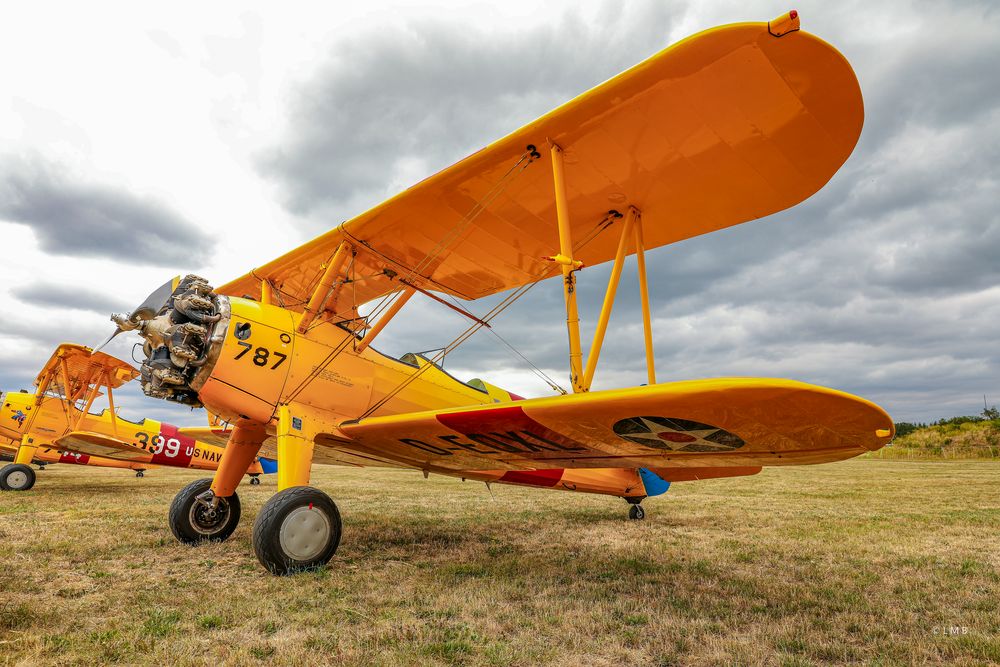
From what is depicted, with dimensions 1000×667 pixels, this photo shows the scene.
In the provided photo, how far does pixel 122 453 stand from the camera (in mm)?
12211

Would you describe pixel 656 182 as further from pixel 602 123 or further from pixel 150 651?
pixel 150 651

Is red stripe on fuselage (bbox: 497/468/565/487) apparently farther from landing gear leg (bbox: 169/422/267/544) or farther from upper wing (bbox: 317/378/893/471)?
landing gear leg (bbox: 169/422/267/544)

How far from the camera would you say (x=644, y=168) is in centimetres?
444

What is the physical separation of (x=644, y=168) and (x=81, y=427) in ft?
45.8

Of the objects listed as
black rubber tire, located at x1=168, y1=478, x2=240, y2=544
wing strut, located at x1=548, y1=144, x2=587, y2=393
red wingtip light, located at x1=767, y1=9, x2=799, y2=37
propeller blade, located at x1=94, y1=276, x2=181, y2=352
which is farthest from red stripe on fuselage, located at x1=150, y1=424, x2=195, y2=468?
red wingtip light, located at x1=767, y1=9, x2=799, y2=37

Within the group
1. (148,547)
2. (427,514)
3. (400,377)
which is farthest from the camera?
(427,514)

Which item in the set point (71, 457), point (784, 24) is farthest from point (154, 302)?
point (71, 457)

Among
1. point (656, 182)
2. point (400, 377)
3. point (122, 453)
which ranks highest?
point (656, 182)

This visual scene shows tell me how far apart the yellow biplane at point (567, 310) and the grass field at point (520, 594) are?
0.74 metres

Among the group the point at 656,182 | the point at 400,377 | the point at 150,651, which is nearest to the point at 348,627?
the point at 150,651

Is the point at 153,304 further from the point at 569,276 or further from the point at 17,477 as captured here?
the point at 17,477

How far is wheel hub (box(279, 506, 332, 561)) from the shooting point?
3.82 m

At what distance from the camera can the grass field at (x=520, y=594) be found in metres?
2.49

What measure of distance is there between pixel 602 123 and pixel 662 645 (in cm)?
338
